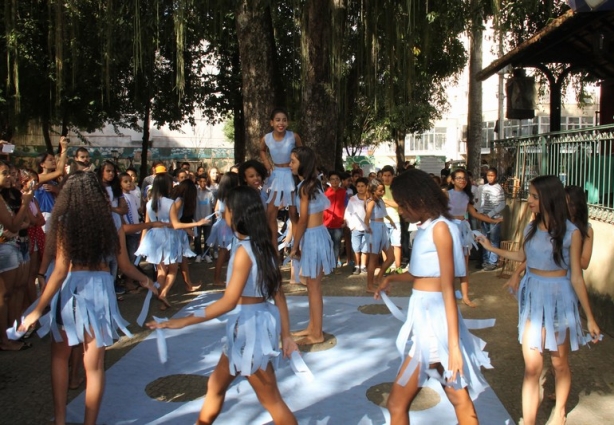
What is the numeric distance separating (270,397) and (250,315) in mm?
432

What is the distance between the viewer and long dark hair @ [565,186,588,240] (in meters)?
3.82

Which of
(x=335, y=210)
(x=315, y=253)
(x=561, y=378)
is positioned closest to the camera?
(x=561, y=378)

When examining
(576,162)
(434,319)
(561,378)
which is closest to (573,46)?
(576,162)

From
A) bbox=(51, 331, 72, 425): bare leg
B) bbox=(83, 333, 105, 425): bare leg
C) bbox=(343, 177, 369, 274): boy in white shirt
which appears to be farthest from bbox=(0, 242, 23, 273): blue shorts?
bbox=(343, 177, 369, 274): boy in white shirt

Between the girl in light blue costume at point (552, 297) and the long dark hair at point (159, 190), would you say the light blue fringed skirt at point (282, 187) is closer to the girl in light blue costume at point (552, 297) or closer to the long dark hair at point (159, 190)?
the long dark hair at point (159, 190)

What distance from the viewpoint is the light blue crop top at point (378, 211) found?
8.55m

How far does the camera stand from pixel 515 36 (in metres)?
16.0

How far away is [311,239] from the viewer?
559 cm

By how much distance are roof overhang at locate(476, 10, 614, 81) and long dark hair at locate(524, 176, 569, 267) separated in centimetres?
654

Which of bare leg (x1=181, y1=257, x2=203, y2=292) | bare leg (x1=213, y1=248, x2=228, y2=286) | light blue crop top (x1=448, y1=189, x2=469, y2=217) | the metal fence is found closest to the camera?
the metal fence

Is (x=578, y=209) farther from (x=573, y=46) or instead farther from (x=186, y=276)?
(x=573, y=46)

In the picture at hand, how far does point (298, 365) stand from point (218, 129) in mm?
59045

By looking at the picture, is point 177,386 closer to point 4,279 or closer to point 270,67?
point 4,279

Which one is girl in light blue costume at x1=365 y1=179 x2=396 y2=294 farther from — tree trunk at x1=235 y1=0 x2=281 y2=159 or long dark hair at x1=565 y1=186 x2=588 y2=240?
long dark hair at x1=565 y1=186 x2=588 y2=240
